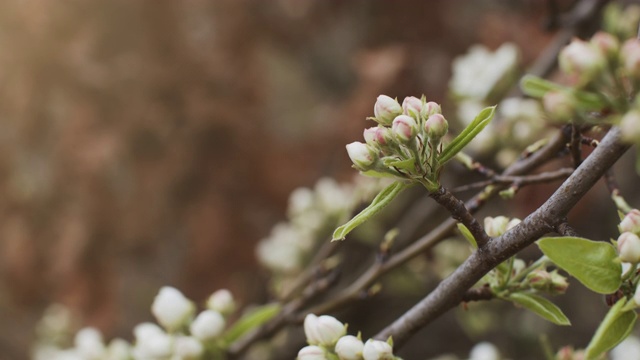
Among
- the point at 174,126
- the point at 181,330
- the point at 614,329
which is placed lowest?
the point at 614,329

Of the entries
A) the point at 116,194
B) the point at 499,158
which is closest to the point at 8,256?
the point at 116,194

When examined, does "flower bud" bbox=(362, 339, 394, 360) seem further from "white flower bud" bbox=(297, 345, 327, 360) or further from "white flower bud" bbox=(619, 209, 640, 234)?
"white flower bud" bbox=(619, 209, 640, 234)

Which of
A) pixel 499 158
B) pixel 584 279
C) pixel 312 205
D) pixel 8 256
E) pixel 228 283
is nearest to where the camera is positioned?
pixel 584 279

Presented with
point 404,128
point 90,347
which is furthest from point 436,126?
point 90,347

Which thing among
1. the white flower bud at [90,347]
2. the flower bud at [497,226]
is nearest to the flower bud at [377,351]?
the flower bud at [497,226]

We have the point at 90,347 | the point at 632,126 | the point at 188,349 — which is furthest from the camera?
the point at 90,347

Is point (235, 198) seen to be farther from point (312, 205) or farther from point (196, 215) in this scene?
point (312, 205)

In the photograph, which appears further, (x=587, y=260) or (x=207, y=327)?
(x=207, y=327)

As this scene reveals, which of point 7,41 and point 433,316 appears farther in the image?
point 7,41

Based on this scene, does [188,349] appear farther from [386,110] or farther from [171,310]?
[386,110]
